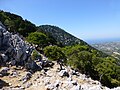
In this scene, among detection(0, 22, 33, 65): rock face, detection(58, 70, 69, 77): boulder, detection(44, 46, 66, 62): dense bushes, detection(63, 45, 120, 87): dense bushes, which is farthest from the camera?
detection(63, 45, 120, 87): dense bushes

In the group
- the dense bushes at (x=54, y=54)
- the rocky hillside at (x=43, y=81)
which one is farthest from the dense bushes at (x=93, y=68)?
the rocky hillside at (x=43, y=81)

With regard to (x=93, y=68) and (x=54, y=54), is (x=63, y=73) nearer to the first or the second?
(x=54, y=54)

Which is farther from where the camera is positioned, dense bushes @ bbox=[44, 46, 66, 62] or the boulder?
dense bushes @ bbox=[44, 46, 66, 62]

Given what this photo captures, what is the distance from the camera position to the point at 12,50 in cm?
7994

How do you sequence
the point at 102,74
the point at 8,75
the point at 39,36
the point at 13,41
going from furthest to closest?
the point at 39,36, the point at 102,74, the point at 13,41, the point at 8,75

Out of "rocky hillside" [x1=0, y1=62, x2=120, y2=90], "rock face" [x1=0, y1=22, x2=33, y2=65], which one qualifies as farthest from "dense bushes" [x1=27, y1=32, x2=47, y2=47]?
"rocky hillside" [x1=0, y1=62, x2=120, y2=90]

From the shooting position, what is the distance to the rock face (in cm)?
7756

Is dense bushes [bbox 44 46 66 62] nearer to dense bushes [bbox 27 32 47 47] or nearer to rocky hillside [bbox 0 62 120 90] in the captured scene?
rocky hillside [bbox 0 62 120 90]

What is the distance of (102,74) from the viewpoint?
330 ft

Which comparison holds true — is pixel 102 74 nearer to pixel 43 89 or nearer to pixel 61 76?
pixel 61 76

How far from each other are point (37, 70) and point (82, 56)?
29.7 m

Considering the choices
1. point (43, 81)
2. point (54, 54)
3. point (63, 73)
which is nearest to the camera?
point (43, 81)

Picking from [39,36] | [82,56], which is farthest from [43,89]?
[39,36]

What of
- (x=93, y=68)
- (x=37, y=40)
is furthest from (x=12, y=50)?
(x=37, y=40)
